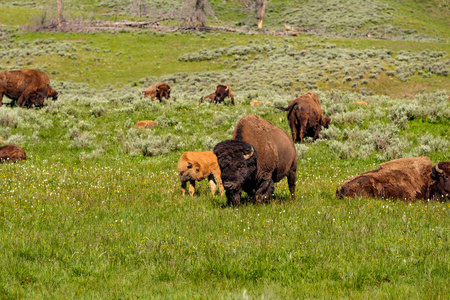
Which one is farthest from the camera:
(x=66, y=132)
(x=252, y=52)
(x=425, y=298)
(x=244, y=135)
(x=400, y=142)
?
(x=252, y=52)

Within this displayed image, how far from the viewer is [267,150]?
8.32 meters

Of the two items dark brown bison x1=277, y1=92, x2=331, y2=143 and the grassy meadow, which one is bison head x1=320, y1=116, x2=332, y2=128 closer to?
dark brown bison x1=277, y1=92, x2=331, y2=143

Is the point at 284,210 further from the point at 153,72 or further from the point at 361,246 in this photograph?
the point at 153,72

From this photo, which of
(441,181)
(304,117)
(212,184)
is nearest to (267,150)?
(212,184)

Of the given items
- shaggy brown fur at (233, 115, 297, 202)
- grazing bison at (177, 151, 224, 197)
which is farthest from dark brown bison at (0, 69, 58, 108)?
shaggy brown fur at (233, 115, 297, 202)

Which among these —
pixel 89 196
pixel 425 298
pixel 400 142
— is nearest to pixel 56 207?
pixel 89 196

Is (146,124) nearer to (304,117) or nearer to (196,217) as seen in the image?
(304,117)

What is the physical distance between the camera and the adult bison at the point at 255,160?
7430mm

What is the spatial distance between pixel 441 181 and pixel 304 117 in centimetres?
741

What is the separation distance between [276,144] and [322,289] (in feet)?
14.1

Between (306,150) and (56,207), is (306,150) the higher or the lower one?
the lower one

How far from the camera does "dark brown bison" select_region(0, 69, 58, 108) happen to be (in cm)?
2122

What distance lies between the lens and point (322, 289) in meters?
4.76

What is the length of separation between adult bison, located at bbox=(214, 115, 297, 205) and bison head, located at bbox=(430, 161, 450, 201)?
9.79 feet
